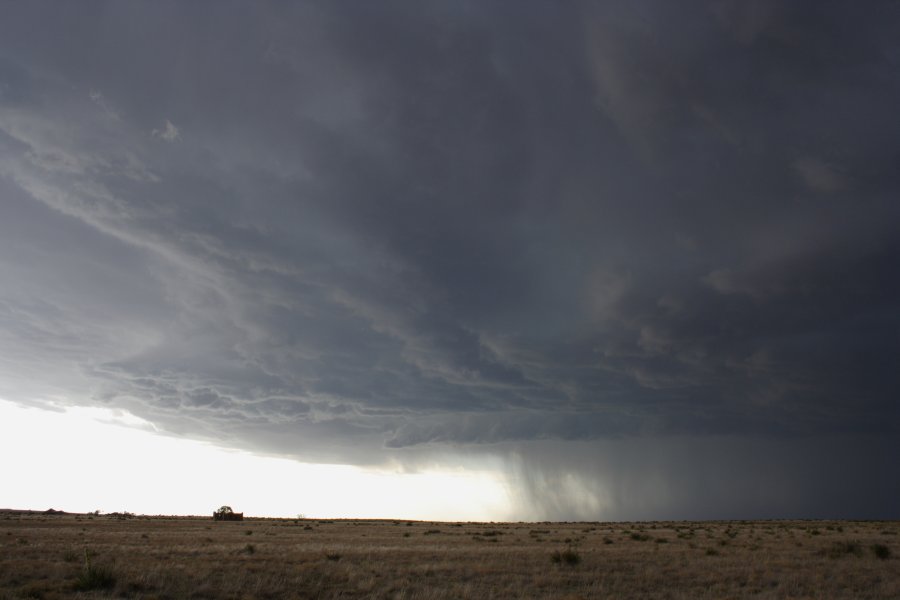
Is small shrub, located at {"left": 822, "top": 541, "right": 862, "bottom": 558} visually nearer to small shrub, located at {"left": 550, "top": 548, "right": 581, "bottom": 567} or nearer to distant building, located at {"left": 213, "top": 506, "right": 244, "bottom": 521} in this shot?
small shrub, located at {"left": 550, "top": 548, "right": 581, "bottom": 567}

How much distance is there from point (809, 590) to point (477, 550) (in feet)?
66.6

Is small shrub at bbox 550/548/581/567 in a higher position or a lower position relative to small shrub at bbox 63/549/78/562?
higher

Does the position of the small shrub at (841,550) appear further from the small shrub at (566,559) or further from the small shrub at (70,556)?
the small shrub at (70,556)

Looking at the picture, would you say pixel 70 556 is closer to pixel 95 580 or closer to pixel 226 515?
pixel 95 580

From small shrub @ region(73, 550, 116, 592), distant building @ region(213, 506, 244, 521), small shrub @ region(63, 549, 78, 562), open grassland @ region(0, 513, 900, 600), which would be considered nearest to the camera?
small shrub @ region(73, 550, 116, 592)

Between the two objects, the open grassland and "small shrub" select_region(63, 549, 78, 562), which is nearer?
the open grassland

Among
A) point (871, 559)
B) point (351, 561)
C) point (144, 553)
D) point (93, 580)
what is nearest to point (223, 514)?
point (144, 553)

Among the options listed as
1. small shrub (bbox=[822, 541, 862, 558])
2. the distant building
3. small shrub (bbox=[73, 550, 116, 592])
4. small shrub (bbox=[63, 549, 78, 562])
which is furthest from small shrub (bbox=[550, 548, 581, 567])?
the distant building

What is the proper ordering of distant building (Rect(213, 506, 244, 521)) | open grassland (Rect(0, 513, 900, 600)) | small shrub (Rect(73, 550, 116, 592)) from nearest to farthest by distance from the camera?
small shrub (Rect(73, 550, 116, 592)) < open grassland (Rect(0, 513, 900, 600)) < distant building (Rect(213, 506, 244, 521))

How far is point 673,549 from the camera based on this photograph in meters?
39.4

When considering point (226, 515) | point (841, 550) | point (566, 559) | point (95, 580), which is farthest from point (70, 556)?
point (226, 515)

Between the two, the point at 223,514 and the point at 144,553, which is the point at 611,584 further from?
the point at 223,514

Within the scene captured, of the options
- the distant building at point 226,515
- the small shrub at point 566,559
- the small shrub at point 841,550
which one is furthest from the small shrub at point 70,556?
the distant building at point 226,515

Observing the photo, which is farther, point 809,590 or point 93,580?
point 809,590
